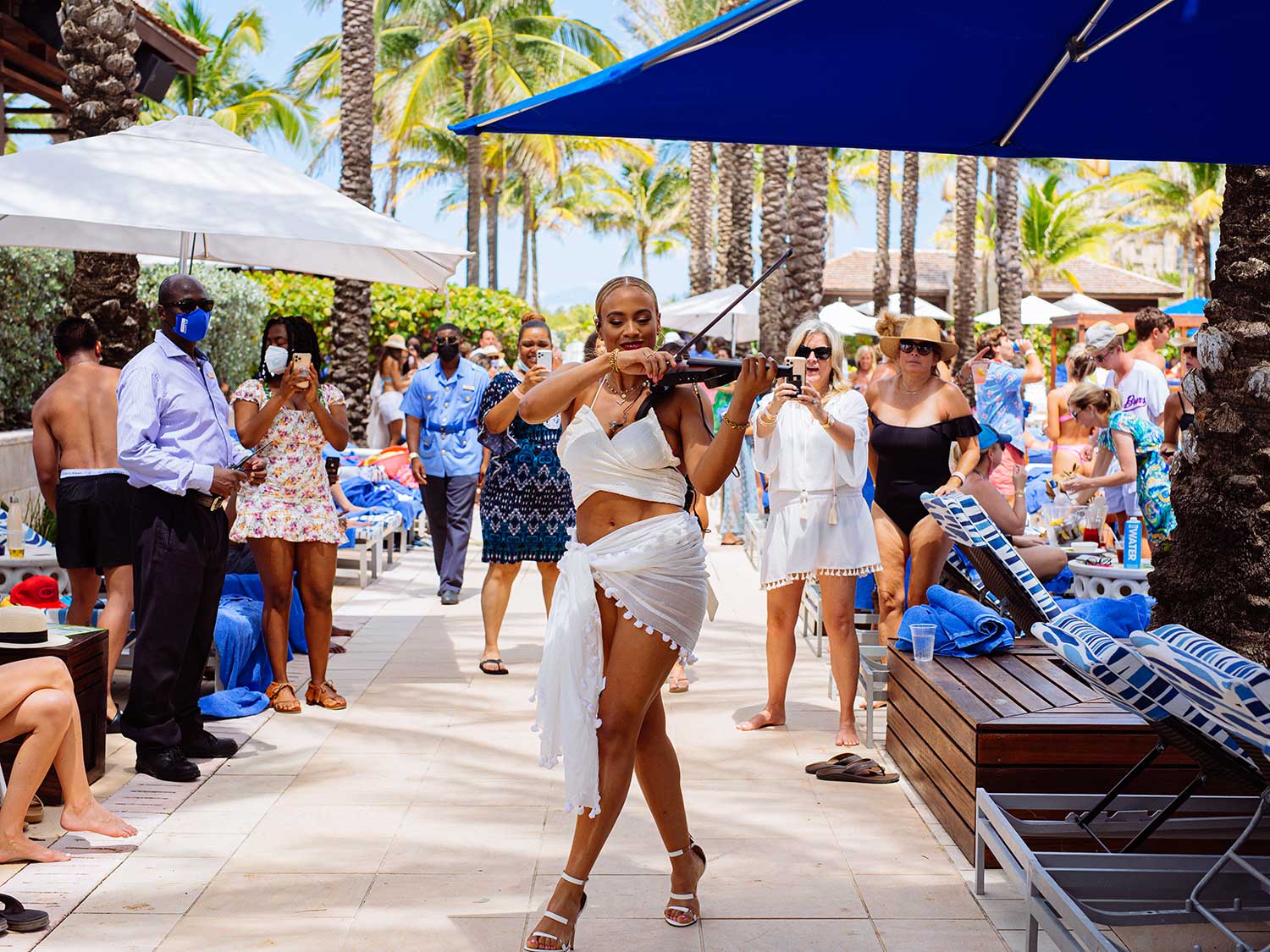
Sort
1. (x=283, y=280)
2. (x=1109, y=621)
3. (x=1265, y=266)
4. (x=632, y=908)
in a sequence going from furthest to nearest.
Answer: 1. (x=283, y=280)
2. (x=1109, y=621)
3. (x=1265, y=266)
4. (x=632, y=908)

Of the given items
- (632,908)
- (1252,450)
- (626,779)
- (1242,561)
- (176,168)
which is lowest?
(632,908)

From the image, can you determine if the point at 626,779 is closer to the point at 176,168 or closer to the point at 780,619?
the point at 780,619

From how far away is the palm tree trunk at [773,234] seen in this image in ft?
59.2

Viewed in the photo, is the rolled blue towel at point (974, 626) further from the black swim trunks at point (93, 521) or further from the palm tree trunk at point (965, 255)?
the palm tree trunk at point (965, 255)

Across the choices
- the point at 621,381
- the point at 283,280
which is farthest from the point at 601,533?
the point at 283,280

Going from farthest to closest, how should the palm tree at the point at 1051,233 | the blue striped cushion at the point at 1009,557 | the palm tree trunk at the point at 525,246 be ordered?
the palm tree trunk at the point at 525,246 → the palm tree at the point at 1051,233 → the blue striped cushion at the point at 1009,557

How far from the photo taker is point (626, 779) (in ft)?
13.3

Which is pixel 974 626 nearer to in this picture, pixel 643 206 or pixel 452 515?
pixel 452 515

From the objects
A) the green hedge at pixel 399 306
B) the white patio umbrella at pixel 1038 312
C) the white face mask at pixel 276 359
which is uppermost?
the white patio umbrella at pixel 1038 312

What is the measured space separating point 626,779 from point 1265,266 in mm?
3597

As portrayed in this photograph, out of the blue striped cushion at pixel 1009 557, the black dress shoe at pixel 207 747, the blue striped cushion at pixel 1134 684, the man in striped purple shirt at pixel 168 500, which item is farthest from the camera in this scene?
the black dress shoe at pixel 207 747

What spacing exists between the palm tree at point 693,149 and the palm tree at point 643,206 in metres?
27.9

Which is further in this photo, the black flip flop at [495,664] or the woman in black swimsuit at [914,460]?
the black flip flop at [495,664]

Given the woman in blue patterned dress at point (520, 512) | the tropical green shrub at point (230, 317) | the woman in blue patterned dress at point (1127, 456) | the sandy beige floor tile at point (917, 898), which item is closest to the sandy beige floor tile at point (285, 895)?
the sandy beige floor tile at point (917, 898)
